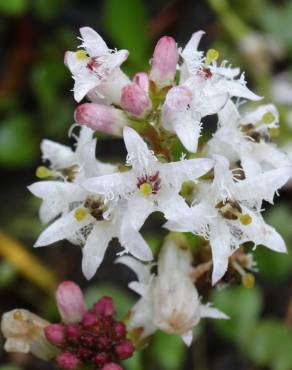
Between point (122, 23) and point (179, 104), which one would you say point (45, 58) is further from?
point (179, 104)

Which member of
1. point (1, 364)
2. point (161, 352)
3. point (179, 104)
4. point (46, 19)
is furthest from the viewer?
point (46, 19)

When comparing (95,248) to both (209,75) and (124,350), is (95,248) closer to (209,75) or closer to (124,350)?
(124,350)

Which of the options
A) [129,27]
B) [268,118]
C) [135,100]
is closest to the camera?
[135,100]

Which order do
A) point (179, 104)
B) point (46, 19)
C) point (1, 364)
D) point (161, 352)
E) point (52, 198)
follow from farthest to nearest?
point (46, 19)
point (1, 364)
point (161, 352)
point (52, 198)
point (179, 104)

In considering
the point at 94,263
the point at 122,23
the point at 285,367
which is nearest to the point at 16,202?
the point at 122,23

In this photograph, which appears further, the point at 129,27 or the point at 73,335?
the point at 129,27

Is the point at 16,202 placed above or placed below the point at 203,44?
below

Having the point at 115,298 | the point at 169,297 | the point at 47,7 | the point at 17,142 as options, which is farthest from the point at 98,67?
the point at 47,7
